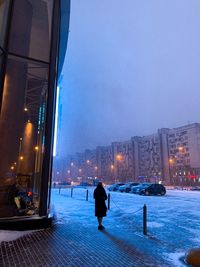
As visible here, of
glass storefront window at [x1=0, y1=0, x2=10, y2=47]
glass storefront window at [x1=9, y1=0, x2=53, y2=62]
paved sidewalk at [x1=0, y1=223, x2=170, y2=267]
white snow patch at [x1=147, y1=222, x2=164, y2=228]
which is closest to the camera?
paved sidewalk at [x1=0, y1=223, x2=170, y2=267]

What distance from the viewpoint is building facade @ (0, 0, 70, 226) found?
9867mm

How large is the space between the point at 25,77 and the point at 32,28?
3.10 meters

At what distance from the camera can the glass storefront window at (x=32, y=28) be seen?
40.2ft

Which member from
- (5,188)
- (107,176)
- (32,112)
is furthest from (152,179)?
(5,188)

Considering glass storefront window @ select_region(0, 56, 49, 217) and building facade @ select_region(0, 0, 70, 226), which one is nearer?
building facade @ select_region(0, 0, 70, 226)

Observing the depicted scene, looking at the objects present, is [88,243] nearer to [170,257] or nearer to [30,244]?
[30,244]

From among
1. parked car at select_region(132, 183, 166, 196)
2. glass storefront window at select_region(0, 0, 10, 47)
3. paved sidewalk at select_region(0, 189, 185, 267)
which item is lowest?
paved sidewalk at select_region(0, 189, 185, 267)

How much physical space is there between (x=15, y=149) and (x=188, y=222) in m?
10.1

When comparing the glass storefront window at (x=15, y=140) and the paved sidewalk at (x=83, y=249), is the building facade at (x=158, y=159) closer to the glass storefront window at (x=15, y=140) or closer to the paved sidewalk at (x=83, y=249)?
the glass storefront window at (x=15, y=140)

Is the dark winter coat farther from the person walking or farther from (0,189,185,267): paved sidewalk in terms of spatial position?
(0,189,185,267): paved sidewalk

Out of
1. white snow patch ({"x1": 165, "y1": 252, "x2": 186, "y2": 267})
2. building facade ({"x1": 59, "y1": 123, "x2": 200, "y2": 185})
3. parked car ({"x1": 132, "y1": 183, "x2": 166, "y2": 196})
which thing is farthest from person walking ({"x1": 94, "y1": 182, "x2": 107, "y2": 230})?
building facade ({"x1": 59, "y1": 123, "x2": 200, "y2": 185})

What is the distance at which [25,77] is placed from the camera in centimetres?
1423

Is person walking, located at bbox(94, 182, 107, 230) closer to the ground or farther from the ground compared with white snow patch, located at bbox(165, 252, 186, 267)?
farther from the ground

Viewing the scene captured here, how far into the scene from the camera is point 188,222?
36.2 ft
